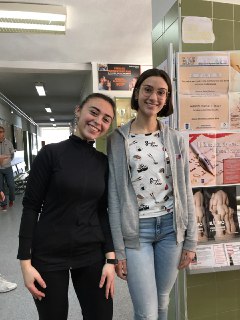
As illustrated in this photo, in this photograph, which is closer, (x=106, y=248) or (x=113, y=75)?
(x=106, y=248)

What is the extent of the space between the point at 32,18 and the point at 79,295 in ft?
11.0

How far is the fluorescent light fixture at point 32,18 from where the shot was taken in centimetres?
333

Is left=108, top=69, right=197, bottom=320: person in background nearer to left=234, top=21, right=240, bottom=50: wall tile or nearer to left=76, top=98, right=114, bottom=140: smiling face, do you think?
left=76, top=98, right=114, bottom=140: smiling face

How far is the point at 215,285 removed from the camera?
1.90 m

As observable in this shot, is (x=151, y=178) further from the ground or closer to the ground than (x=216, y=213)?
further from the ground

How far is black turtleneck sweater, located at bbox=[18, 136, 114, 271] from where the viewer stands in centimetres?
116

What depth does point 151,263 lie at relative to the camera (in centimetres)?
134

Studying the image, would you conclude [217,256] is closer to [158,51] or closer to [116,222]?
[116,222]

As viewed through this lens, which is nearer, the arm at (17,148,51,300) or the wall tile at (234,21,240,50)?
the arm at (17,148,51,300)

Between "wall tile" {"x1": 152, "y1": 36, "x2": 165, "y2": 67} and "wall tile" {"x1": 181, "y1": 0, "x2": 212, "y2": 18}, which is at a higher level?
"wall tile" {"x1": 181, "y1": 0, "x2": 212, "y2": 18}

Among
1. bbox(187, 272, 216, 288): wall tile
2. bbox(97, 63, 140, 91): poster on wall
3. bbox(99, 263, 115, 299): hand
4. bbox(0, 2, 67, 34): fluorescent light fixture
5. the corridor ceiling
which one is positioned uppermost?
the corridor ceiling

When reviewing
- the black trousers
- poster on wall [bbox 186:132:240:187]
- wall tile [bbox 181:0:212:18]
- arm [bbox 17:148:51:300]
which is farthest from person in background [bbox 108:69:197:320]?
wall tile [bbox 181:0:212:18]

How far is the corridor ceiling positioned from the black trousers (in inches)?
121

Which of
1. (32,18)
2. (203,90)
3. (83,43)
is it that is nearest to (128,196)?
(203,90)
